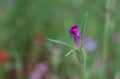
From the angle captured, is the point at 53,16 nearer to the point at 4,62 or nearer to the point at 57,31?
the point at 57,31

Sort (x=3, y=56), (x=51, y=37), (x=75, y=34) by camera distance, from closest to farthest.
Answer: (x=75, y=34) → (x=3, y=56) → (x=51, y=37)

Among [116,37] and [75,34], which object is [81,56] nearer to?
[75,34]

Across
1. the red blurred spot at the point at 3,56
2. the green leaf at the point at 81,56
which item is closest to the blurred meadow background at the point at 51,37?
the red blurred spot at the point at 3,56

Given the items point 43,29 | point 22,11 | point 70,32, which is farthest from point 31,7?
point 70,32

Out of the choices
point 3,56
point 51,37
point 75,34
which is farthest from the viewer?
A: point 51,37

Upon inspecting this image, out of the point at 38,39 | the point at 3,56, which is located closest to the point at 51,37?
the point at 38,39

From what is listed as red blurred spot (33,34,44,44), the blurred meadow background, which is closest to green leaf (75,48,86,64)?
Answer: the blurred meadow background
